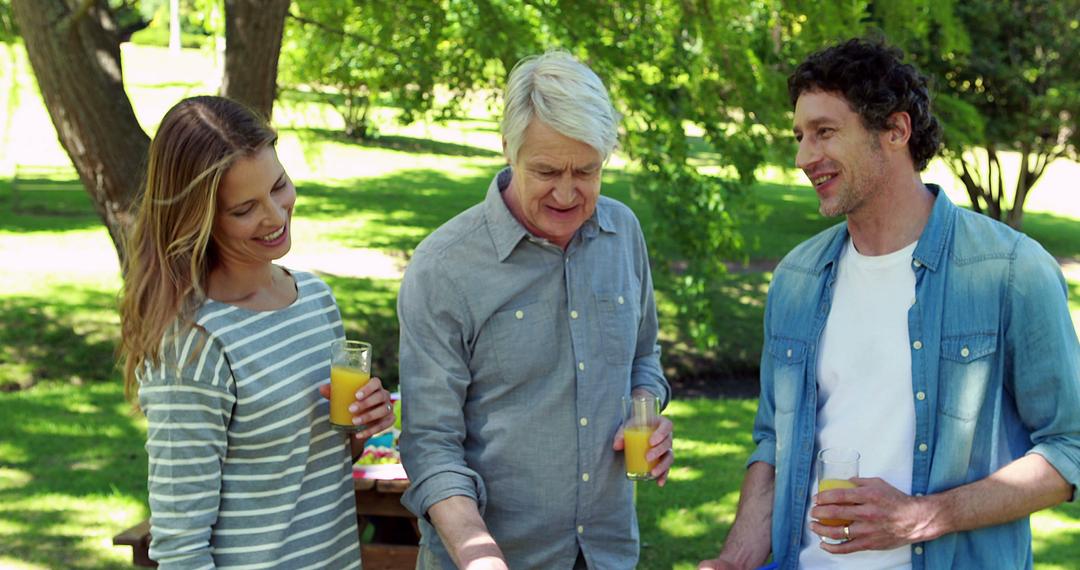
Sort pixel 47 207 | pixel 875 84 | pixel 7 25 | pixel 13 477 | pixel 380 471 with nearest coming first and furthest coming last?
pixel 875 84 → pixel 380 471 → pixel 13 477 → pixel 7 25 → pixel 47 207

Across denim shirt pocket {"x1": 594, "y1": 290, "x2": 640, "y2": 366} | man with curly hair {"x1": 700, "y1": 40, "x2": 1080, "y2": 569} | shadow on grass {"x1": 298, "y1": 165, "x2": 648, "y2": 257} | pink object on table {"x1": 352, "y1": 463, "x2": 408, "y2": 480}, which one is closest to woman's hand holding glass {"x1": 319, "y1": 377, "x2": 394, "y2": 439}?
denim shirt pocket {"x1": 594, "y1": 290, "x2": 640, "y2": 366}

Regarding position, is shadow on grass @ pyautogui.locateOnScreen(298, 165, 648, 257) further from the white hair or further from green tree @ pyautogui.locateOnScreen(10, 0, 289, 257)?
the white hair

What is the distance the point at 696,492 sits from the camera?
7.11 m

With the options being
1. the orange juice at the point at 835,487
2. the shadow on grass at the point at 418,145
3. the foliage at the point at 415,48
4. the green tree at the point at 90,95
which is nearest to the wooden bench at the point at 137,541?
the green tree at the point at 90,95

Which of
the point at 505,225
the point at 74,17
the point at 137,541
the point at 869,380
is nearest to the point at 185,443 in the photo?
the point at 505,225

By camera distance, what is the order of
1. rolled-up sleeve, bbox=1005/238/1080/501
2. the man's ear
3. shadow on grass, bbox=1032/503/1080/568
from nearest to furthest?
rolled-up sleeve, bbox=1005/238/1080/501 < the man's ear < shadow on grass, bbox=1032/503/1080/568

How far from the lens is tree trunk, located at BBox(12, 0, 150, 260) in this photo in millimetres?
6160

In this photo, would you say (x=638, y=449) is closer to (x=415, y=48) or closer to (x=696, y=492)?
(x=696, y=492)

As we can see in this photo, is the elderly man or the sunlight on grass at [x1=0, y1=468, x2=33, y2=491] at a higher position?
the elderly man

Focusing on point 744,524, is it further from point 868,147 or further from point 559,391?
point 868,147

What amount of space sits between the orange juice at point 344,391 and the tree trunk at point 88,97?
3715 mm

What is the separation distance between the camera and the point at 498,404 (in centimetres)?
290

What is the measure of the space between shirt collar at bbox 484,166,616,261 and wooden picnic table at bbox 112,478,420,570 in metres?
1.53

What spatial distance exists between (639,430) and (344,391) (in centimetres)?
72
